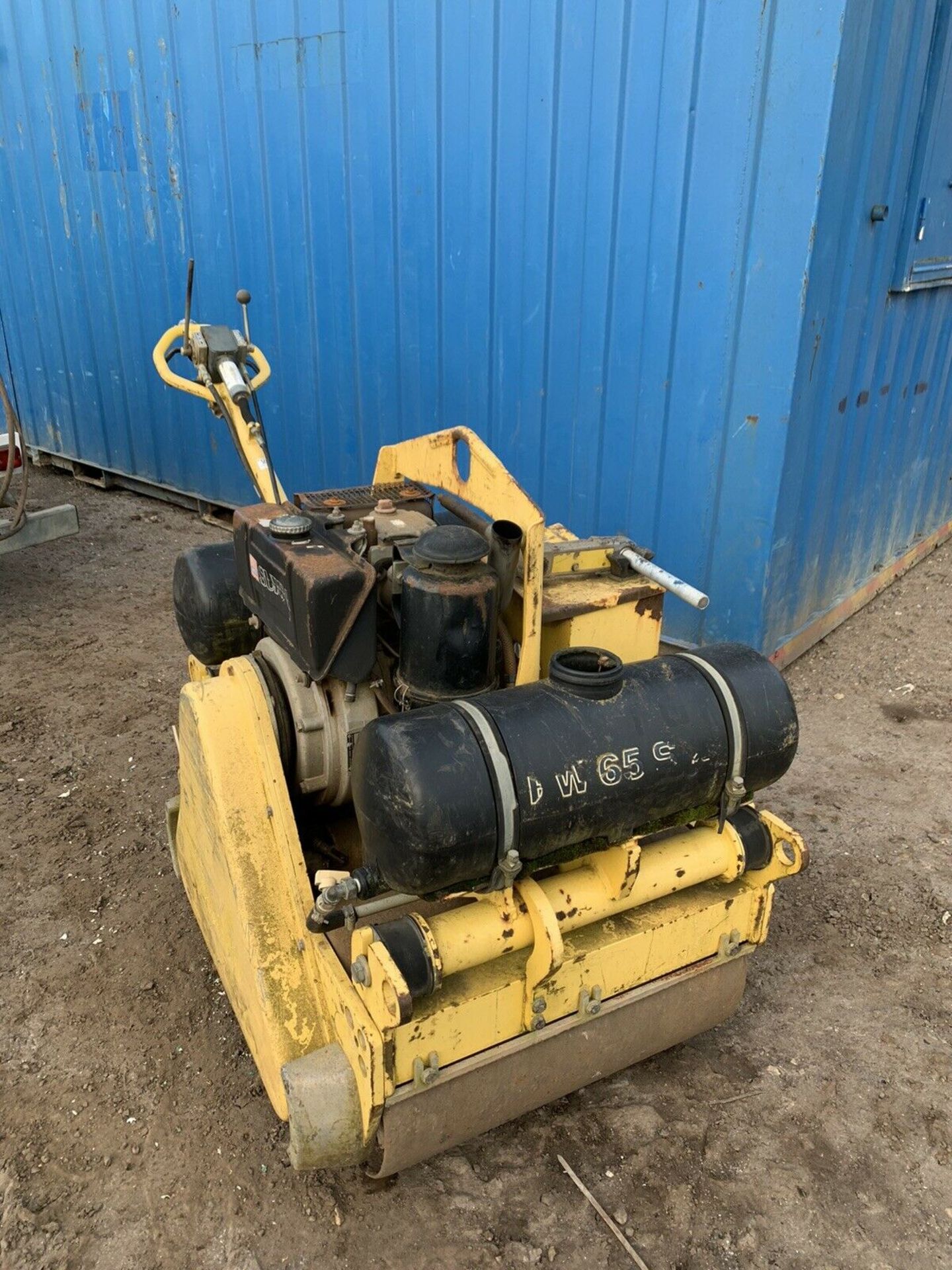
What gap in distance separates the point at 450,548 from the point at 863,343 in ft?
10.3

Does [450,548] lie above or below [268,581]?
above

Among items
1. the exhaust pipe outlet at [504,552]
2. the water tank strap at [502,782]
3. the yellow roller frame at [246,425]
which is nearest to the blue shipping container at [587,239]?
the yellow roller frame at [246,425]

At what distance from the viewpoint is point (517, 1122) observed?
2.36 meters

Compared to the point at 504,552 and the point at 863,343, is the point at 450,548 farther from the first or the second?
the point at 863,343

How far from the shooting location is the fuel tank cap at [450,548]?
206 cm

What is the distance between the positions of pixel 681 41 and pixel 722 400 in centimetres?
134

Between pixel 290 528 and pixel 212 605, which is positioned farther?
pixel 212 605

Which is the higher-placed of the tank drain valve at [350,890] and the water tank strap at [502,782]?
the water tank strap at [502,782]

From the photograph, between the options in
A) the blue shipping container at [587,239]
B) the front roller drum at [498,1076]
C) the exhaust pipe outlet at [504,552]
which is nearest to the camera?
the front roller drum at [498,1076]

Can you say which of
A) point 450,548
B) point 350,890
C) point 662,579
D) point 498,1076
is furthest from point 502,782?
point 662,579

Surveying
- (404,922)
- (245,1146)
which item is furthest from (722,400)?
(245,1146)

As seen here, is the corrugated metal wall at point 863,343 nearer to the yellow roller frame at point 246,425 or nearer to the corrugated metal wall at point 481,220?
the corrugated metal wall at point 481,220

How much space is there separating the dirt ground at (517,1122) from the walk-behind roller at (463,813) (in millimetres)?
213

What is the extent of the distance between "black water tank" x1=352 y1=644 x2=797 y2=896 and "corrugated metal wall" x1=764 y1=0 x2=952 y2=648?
2.28 meters
